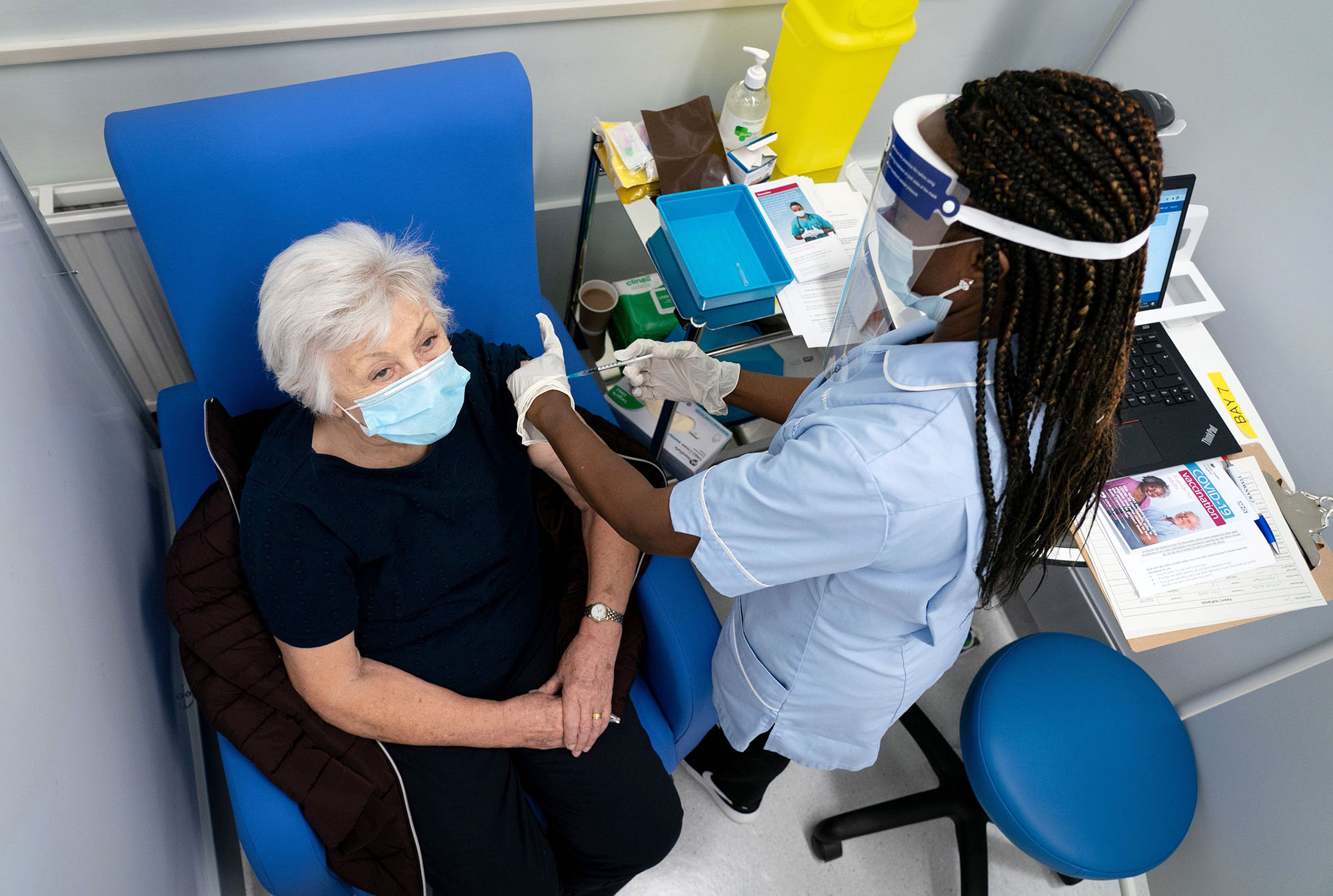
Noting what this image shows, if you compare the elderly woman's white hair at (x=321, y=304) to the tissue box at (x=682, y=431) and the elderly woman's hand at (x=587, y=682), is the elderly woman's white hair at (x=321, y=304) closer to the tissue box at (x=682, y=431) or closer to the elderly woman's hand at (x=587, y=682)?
the elderly woman's hand at (x=587, y=682)

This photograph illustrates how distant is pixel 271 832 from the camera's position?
46.4 inches

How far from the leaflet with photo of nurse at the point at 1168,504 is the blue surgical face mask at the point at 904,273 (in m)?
0.71

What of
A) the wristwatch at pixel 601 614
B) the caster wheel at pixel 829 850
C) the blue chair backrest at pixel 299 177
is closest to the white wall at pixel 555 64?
the blue chair backrest at pixel 299 177

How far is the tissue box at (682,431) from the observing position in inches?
82.7

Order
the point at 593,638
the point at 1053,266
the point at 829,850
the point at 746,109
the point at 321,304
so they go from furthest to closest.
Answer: the point at 829,850, the point at 746,109, the point at 593,638, the point at 321,304, the point at 1053,266

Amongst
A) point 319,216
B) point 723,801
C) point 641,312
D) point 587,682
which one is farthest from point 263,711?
point 641,312

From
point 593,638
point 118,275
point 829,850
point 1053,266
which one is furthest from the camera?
point 829,850

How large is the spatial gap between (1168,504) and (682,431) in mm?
1085

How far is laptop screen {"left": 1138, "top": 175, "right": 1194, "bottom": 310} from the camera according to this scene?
64.2 inches

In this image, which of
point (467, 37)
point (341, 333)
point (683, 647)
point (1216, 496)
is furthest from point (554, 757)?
point (467, 37)

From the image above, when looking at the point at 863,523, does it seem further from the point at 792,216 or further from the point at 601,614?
the point at 792,216

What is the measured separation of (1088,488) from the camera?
3.38 ft

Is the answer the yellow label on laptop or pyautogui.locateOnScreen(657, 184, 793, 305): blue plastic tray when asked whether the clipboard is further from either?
pyautogui.locateOnScreen(657, 184, 793, 305): blue plastic tray

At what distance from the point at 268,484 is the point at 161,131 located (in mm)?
517
